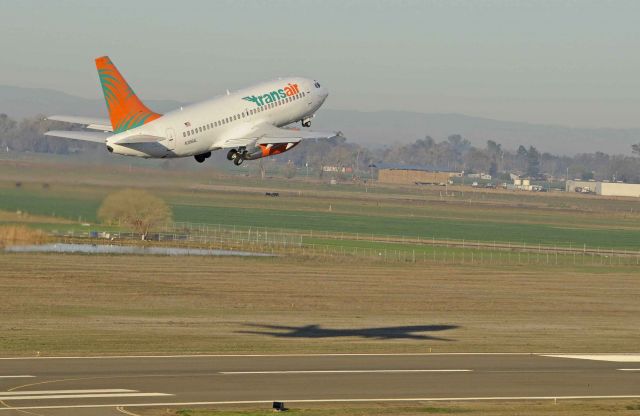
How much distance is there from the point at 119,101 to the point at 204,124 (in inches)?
223

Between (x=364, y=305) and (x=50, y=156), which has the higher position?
(x=50, y=156)

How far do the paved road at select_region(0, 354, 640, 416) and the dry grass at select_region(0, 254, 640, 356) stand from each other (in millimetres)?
4688

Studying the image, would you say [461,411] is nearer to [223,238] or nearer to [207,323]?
[207,323]

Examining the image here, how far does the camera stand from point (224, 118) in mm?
87875

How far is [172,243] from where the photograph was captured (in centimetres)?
14700

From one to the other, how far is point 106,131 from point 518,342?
34.1 m

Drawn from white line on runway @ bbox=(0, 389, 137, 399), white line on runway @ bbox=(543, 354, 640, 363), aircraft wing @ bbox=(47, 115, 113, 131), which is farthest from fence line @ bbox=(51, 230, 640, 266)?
white line on runway @ bbox=(0, 389, 137, 399)

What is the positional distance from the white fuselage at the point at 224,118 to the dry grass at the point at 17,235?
43464 mm

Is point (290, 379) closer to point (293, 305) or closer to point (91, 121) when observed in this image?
point (293, 305)

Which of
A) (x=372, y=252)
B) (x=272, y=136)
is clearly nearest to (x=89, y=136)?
(x=272, y=136)

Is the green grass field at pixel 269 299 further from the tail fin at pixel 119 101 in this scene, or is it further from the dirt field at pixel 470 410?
the tail fin at pixel 119 101

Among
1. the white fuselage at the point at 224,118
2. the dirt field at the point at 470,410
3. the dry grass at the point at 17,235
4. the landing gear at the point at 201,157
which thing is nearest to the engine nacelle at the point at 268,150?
the white fuselage at the point at 224,118

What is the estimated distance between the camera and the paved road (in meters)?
50.0

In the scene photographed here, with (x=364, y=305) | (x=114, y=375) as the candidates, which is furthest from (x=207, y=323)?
(x=114, y=375)
